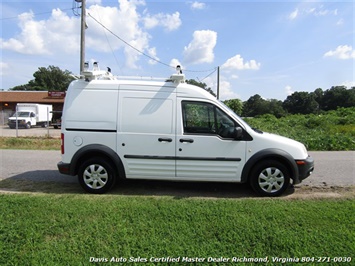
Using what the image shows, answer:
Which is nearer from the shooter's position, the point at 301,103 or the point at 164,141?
the point at 164,141

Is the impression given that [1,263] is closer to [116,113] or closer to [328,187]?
[116,113]

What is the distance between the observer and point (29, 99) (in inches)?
1521

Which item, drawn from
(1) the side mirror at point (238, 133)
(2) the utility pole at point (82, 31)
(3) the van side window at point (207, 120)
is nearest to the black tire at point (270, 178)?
(1) the side mirror at point (238, 133)

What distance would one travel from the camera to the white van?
4.60 metres

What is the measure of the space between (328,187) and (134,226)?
438 cm

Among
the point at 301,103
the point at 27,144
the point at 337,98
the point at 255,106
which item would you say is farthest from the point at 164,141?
the point at 255,106

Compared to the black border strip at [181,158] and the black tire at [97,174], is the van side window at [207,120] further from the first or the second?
the black tire at [97,174]

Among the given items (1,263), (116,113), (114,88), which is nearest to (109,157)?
(116,113)

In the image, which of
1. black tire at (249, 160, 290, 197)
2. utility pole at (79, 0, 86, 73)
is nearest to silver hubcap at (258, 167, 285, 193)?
black tire at (249, 160, 290, 197)

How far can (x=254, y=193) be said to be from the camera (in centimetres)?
486

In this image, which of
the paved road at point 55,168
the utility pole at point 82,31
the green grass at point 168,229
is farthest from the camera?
the utility pole at point 82,31

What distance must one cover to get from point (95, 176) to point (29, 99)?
40.9 metres

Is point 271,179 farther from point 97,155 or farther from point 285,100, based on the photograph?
point 285,100

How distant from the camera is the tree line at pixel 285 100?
226ft
